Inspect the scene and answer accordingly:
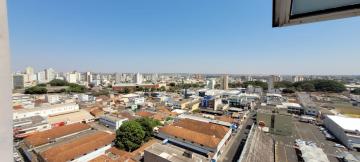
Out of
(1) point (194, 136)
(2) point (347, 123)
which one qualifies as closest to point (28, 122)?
(1) point (194, 136)

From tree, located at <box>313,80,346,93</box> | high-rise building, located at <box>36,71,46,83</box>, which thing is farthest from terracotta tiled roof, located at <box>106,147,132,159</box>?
high-rise building, located at <box>36,71,46,83</box>

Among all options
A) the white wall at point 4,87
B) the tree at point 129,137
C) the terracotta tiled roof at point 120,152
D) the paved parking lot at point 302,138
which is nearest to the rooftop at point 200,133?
the tree at point 129,137

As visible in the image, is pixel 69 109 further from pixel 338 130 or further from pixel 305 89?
pixel 305 89

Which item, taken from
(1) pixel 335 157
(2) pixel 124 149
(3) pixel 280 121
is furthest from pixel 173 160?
(3) pixel 280 121

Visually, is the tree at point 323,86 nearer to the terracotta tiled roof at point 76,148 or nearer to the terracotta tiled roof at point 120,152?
the terracotta tiled roof at point 120,152

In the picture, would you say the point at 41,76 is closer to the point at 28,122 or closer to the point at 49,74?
the point at 49,74

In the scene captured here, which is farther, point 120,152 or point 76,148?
point 120,152

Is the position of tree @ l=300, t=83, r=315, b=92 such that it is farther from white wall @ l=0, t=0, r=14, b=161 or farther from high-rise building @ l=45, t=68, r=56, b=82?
high-rise building @ l=45, t=68, r=56, b=82

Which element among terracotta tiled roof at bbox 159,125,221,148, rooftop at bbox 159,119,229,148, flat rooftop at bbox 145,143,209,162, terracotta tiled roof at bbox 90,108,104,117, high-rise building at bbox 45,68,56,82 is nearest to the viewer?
flat rooftop at bbox 145,143,209,162
